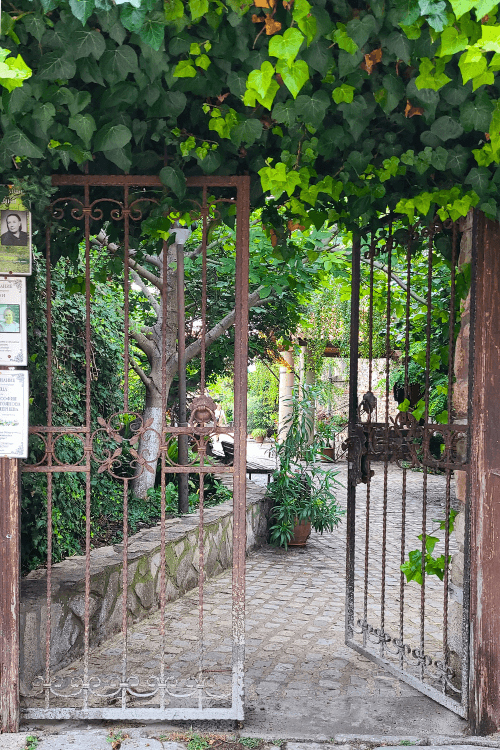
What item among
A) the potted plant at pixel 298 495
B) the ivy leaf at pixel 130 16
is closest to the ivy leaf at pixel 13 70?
the ivy leaf at pixel 130 16

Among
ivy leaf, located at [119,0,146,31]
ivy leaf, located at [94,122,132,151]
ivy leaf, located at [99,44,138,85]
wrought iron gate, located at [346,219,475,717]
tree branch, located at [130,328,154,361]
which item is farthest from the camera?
tree branch, located at [130,328,154,361]

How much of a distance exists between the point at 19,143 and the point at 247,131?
2.90 ft

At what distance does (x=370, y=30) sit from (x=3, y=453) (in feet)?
7.32

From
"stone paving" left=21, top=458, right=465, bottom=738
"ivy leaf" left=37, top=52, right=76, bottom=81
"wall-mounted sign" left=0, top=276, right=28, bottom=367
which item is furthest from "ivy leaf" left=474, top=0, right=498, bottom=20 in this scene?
"stone paving" left=21, top=458, right=465, bottom=738

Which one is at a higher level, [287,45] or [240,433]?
[287,45]

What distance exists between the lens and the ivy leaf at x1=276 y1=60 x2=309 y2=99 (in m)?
2.14

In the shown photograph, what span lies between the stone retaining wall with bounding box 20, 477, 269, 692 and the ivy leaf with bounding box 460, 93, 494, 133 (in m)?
3.06

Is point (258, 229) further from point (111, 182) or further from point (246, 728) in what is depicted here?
point (246, 728)

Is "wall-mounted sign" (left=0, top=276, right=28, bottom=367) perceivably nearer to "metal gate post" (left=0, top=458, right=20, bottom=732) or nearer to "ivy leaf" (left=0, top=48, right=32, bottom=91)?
"metal gate post" (left=0, top=458, right=20, bottom=732)

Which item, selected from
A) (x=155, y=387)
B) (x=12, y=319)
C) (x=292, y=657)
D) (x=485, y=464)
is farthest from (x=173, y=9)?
(x=155, y=387)

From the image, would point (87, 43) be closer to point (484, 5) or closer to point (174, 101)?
point (174, 101)

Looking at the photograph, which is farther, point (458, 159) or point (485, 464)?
point (485, 464)

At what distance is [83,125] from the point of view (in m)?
2.53

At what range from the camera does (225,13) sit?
228 cm
